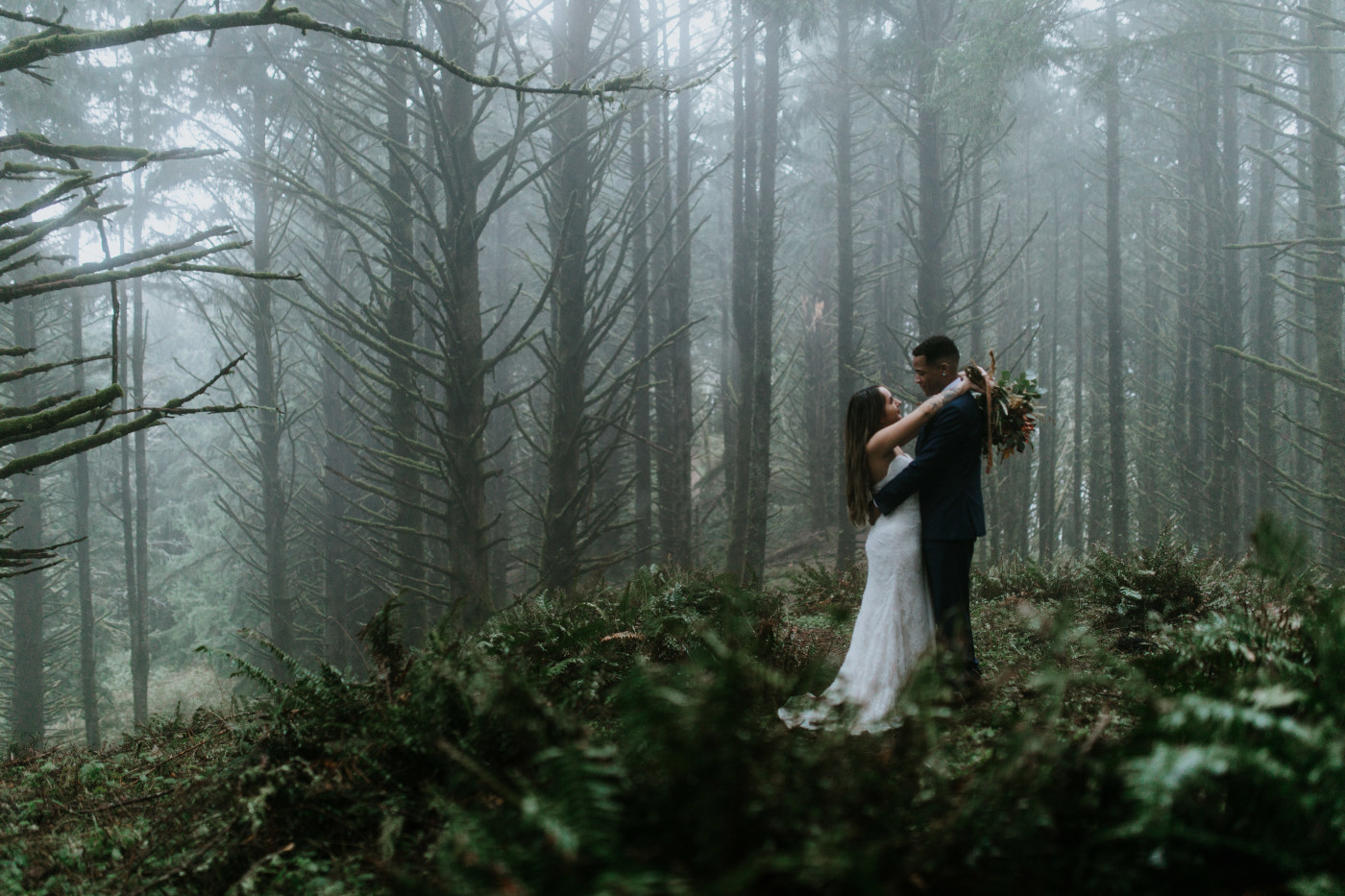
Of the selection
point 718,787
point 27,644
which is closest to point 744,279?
point 718,787

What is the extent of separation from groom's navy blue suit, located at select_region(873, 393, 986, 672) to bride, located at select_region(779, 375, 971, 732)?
8 cm

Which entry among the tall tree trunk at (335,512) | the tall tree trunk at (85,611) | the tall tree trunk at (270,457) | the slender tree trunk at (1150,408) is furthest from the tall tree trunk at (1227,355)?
the tall tree trunk at (85,611)

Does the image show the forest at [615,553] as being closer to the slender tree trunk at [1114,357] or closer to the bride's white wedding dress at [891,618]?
the slender tree trunk at [1114,357]

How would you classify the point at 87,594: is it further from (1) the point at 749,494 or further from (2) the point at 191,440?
(2) the point at 191,440

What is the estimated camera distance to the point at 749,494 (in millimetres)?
12797

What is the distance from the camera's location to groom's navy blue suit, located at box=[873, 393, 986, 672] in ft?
15.0

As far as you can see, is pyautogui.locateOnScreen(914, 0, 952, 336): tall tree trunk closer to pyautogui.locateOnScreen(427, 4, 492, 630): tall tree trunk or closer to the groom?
pyautogui.locateOnScreen(427, 4, 492, 630): tall tree trunk

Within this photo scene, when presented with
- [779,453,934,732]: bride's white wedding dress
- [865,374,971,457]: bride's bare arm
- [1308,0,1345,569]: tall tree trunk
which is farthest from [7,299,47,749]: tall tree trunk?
[1308,0,1345,569]: tall tree trunk

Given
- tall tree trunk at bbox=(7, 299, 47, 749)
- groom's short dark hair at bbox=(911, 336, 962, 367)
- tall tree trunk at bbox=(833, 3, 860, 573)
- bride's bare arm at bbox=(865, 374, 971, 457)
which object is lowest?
tall tree trunk at bbox=(7, 299, 47, 749)

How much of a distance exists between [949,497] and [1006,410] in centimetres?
72

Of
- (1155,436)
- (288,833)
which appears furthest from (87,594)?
(1155,436)

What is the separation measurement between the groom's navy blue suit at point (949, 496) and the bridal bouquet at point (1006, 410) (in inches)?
3.7

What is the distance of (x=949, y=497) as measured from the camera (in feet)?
15.2

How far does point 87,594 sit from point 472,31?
16897 mm
